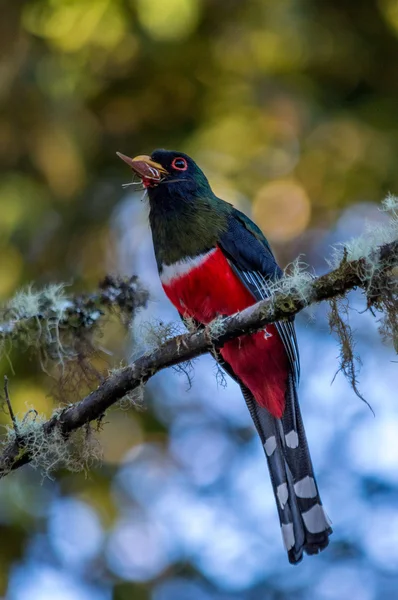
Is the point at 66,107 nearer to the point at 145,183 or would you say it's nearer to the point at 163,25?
the point at 163,25

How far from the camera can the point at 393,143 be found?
5.43m

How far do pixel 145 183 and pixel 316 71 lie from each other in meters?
1.96

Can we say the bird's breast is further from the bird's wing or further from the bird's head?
the bird's head

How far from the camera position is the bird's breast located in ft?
12.7

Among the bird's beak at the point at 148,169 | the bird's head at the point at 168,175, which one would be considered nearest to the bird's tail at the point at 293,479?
the bird's head at the point at 168,175

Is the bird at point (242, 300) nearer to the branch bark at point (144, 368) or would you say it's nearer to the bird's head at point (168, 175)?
the bird's head at point (168, 175)

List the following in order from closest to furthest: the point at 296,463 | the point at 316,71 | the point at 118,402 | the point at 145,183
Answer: the point at 118,402
the point at 296,463
the point at 145,183
the point at 316,71

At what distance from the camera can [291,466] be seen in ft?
12.9

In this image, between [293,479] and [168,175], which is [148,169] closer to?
[168,175]

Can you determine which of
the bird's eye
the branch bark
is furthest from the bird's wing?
the branch bark

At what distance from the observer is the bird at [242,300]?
3859mm

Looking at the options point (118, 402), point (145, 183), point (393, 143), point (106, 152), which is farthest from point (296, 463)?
point (106, 152)

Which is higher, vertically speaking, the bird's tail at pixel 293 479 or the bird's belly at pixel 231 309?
the bird's belly at pixel 231 309

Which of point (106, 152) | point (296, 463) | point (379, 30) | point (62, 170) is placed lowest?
point (296, 463)
